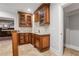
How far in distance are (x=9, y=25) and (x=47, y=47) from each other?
4.86 metres

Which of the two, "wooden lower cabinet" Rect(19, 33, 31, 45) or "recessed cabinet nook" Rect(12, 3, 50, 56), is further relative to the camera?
"wooden lower cabinet" Rect(19, 33, 31, 45)

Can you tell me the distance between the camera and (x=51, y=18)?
10.9 feet

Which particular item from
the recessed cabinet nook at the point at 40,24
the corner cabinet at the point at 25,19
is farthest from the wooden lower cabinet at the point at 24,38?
the corner cabinet at the point at 25,19

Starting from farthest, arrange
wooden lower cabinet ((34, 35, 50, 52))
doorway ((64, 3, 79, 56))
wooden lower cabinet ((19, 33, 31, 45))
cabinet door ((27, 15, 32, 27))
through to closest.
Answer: cabinet door ((27, 15, 32, 27)), wooden lower cabinet ((19, 33, 31, 45)), doorway ((64, 3, 79, 56)), wooden lower cabinet ((34, 35, 50, 52))

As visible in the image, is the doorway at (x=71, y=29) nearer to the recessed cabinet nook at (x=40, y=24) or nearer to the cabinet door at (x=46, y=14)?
the cabinet door at (x=46, y=14)

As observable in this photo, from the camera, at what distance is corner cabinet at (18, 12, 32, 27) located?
16.9 ft

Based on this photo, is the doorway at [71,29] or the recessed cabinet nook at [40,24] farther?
the doorway at [71,29]

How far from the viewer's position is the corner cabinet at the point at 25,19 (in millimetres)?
5154

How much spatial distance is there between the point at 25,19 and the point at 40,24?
152 cm

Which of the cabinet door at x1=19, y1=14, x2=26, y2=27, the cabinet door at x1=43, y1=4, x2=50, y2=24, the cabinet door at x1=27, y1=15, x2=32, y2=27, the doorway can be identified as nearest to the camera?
the cabinet door at x1=43, y1=4, x2=50, y2=24

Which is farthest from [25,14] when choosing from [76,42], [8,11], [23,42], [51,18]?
[76,42]

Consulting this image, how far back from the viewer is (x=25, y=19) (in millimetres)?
5258

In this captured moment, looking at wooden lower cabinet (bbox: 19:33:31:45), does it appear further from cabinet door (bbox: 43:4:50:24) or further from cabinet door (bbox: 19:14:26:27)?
cabinet door (bbox: 43:4:50:24)

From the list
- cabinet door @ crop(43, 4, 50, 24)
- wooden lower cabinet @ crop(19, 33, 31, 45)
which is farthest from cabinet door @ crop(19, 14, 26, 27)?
cabinet door @ crop(43, 4, 50, 24)
